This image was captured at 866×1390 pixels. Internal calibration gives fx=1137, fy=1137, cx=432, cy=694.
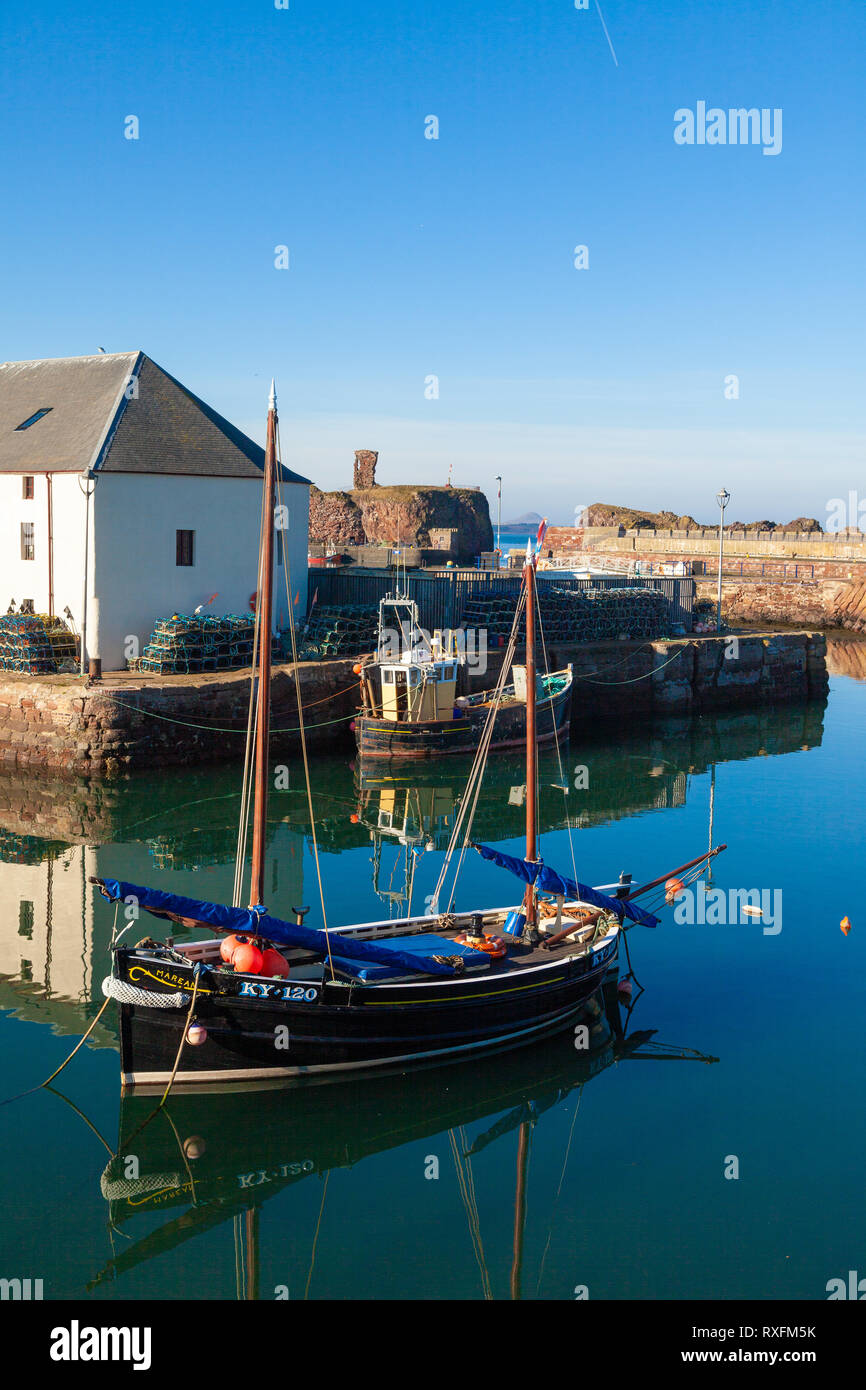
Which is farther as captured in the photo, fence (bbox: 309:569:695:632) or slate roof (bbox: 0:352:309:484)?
fence (bbox: 309:569:695:632)

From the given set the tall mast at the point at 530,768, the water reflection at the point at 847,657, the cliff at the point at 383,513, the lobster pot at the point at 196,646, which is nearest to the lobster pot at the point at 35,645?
the lobster pot at the point at 196,646

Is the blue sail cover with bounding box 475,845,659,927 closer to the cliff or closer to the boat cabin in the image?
the boat cabin

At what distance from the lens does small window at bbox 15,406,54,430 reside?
33.1 meters

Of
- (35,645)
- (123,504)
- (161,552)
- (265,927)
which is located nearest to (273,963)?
(265,927)

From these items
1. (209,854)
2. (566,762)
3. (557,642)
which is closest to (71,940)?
(209,854)

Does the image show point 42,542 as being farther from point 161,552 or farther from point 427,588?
point 427,588

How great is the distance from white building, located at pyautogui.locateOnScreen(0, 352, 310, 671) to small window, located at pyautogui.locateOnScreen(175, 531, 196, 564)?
3 cm

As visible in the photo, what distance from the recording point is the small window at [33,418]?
108 ft

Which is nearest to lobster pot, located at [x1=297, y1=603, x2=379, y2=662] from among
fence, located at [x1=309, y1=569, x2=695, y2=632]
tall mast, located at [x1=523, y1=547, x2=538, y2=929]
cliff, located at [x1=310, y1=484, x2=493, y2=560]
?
fence, located at [x1=309, y1=569, x2=695, y2=632]

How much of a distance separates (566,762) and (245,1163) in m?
21.0

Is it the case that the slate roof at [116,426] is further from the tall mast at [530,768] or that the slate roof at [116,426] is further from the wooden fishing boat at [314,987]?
the wooden fishing boat at [314,987]

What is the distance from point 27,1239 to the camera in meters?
9.78

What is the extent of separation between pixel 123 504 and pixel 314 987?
20.7 metres
